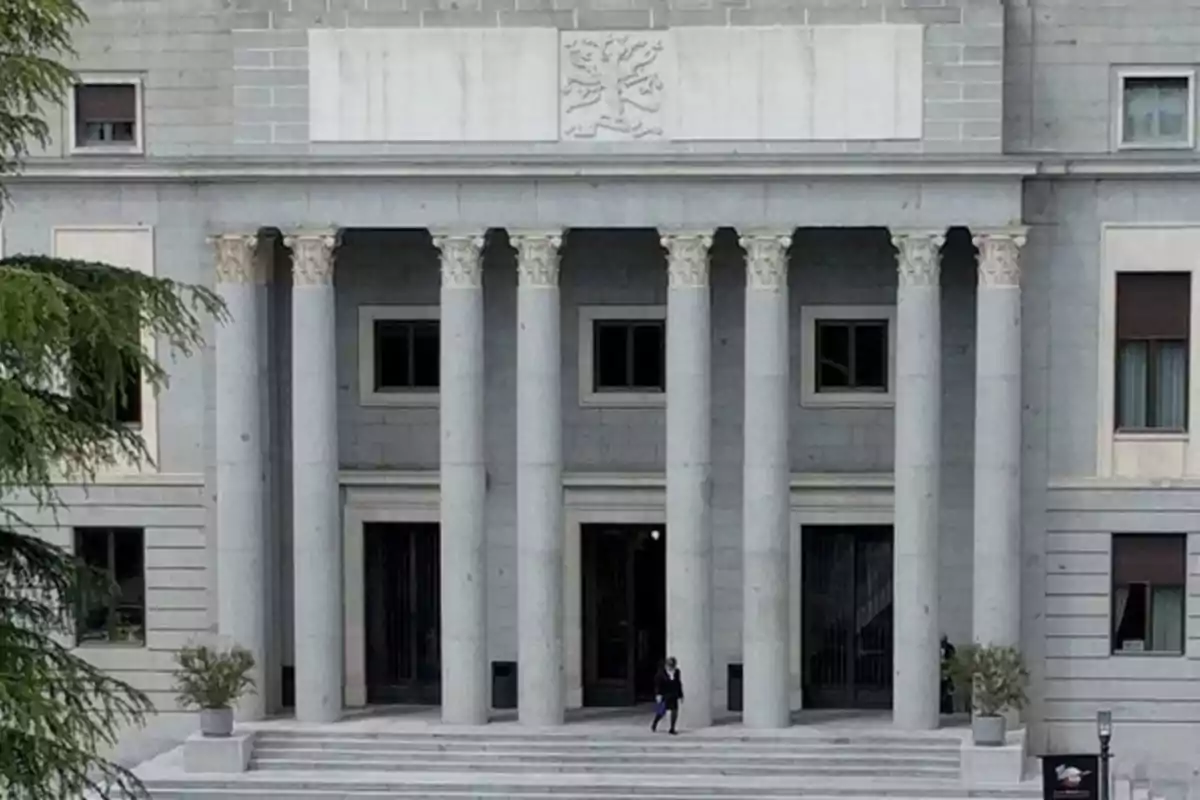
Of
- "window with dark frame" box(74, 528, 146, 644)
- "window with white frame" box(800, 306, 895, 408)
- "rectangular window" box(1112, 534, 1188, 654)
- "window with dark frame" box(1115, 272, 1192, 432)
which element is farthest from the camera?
"window with dark frame" box(74, 528, 146, 644)

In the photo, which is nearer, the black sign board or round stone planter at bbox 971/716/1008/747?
the black sign board

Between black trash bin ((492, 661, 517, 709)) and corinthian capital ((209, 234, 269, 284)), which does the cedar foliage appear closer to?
corinthian capital ((209, 234, 269, 284))

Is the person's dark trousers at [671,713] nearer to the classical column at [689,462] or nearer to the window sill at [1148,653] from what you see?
the classical column at [689,462]

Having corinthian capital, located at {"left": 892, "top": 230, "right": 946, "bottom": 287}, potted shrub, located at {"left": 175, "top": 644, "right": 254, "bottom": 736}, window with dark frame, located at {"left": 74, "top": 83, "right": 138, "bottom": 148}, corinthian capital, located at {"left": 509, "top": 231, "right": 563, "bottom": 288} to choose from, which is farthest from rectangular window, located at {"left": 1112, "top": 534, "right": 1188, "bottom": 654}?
→ window with dark frame, located at {"left": 74, "top": 83, "right": 138, "bottom": 148}

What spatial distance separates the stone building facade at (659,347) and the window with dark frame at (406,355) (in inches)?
3.0

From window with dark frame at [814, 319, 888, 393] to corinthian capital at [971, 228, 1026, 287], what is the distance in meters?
3.03

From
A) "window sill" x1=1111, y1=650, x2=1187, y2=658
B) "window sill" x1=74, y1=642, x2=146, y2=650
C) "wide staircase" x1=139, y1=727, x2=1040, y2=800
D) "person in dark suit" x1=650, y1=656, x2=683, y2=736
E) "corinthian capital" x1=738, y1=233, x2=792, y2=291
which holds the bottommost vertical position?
"wide staircase" x1=139, y1=727, x2=1040, y2=800

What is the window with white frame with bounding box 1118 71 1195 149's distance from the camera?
1388 inches

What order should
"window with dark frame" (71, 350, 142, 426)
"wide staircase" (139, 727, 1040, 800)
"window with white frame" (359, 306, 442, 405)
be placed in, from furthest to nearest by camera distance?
"window with white frame" (359, 306, 442, 405) < "wide staircase" (139, 727, 1040, 800) < "window with dark frame" (71, 350, 142, 426)

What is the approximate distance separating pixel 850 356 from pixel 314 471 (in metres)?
9.56

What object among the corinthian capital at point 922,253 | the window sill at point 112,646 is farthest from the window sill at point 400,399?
the corinthian capital at point 922,253

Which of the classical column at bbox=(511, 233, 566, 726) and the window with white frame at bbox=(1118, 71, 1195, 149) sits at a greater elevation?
the window with white frame at bbox=(1118, 71, 1195, 149)

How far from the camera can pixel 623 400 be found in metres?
37.2

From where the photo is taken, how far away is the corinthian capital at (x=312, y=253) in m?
35.0
